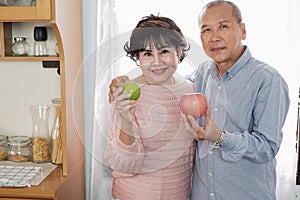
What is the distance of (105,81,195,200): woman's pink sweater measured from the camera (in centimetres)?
138

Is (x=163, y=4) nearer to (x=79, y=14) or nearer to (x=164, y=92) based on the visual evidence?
(x=79, y=14)

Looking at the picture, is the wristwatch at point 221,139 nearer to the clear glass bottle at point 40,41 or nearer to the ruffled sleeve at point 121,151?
the ruffled sleeve at point 121,151

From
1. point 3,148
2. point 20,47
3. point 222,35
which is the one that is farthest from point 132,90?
point 3,148

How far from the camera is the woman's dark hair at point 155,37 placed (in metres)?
1.33

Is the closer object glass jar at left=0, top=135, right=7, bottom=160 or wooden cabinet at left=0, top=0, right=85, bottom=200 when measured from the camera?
wooden cabinet at left=0, top=0, right=85, bottom=200

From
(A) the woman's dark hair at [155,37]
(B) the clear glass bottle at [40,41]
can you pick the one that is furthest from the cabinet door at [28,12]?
(A) the woman's dark hair at [155,37]

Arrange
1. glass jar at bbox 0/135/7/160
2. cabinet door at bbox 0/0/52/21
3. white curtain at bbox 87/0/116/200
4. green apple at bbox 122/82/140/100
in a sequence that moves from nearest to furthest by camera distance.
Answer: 1. green apple at bbox 122/82/140/100
2. cabinet door at bbox 0/0/52/21
3. white curtain at bbox 87/0/116/200
4. glass jar at bbox 0/135/7/160

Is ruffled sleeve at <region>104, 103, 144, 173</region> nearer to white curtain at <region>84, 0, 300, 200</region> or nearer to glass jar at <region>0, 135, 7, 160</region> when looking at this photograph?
white curtain at <region>84, 0, 300, 200</region>

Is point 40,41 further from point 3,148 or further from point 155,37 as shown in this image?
point 155,37

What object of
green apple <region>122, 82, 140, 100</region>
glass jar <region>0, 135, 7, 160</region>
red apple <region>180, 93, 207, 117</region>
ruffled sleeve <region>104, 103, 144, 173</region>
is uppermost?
green apple <region>122, 82, 140, 100</region>

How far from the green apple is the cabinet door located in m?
0.46

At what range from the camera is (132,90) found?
4.34ft

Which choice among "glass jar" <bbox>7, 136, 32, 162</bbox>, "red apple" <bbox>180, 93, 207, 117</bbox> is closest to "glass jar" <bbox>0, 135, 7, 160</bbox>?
"glass jar" <bbox>7, 136, 32, 162</bbox>

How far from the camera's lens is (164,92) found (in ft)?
4.51
